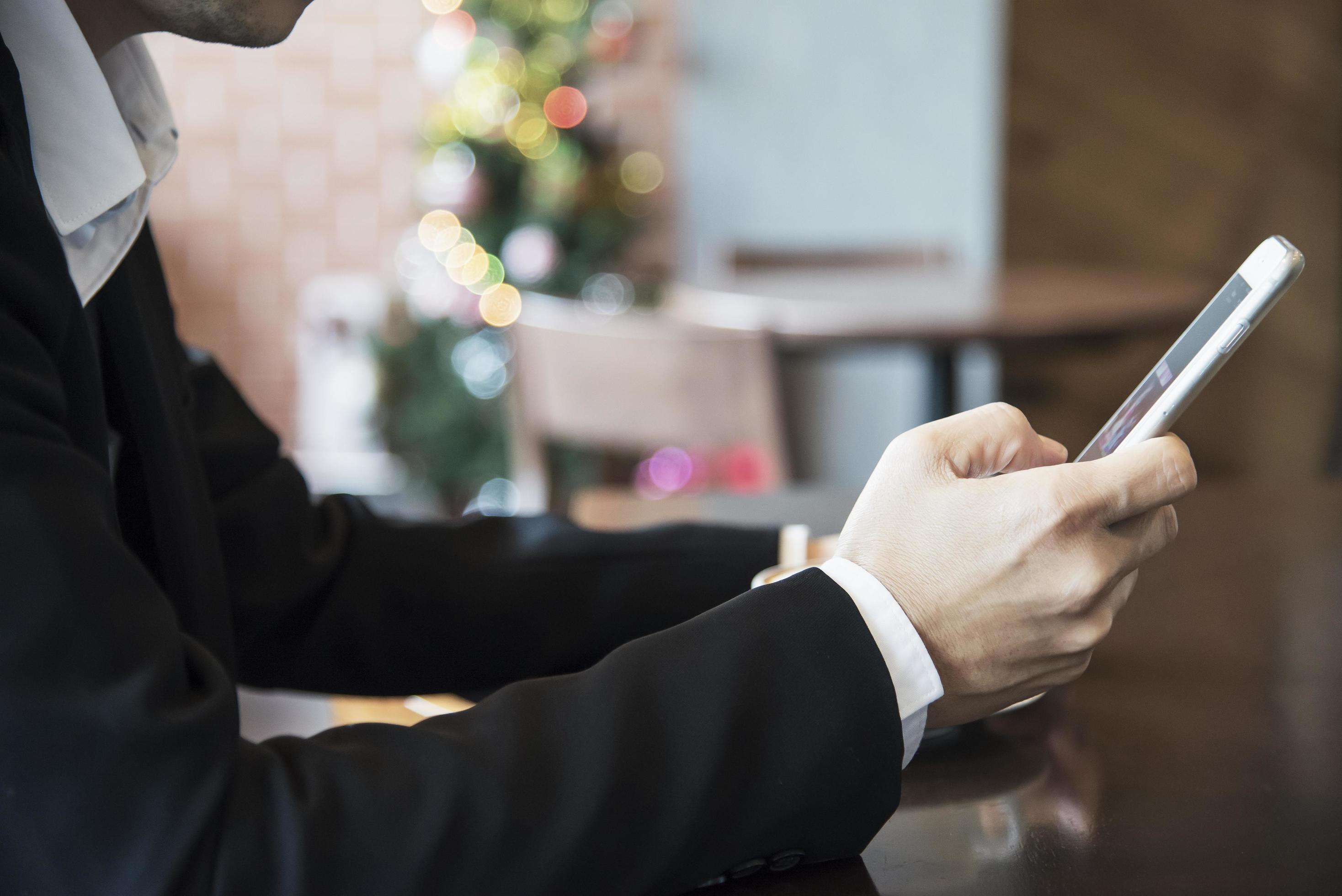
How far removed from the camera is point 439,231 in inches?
129

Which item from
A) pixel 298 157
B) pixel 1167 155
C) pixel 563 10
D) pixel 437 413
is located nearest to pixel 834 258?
pixel 563 10

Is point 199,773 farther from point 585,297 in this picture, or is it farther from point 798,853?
point 585,297

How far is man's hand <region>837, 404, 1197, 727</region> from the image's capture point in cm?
44

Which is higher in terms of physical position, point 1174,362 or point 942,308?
point 1174,362

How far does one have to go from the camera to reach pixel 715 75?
3.29m

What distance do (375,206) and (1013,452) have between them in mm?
3333

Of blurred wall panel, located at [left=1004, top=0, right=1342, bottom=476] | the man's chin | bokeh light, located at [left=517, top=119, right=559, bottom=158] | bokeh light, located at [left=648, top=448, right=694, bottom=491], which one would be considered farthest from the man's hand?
blurred wall panel, located at [left=1004, top=0, right=1342, bottom=476]

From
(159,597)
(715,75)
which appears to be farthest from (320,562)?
(715,75)

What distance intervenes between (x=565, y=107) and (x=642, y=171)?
39cm

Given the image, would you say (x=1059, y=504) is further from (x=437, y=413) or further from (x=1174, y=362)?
(x=437, y=413)

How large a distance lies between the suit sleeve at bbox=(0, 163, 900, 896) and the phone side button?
0.55 ft

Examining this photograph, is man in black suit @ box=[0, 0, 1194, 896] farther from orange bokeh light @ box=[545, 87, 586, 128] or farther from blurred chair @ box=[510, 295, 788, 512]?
orange bokeh light @ box=[545, 87, 586, 128]

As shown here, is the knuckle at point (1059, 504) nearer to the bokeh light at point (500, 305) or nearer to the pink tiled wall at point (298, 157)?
the bokeh light at point (500, 305)

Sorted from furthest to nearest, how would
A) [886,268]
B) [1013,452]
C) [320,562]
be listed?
[886,268]
[320,562]
[1013,452]
